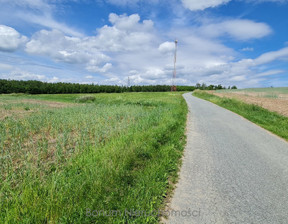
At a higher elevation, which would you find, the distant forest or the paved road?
the distant forest

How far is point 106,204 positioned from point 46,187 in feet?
4.14

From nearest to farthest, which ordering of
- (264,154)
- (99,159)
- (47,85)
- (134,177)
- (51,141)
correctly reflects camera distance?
(134,177) → (99,159) → (264,154) → (51,141) → (47,85)

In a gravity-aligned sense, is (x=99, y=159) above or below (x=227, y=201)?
above

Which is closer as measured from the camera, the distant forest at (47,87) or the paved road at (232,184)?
the paved road at (232,184)

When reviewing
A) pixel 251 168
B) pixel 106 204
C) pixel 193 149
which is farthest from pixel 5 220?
pixel 251 168

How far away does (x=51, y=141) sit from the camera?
563cm

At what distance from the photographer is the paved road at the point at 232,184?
8.04 feet

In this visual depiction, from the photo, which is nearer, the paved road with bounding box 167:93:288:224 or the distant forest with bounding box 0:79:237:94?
the paved road with bounding box 167:93:288:224

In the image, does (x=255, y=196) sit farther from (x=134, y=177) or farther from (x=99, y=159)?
(x=99, y=159)

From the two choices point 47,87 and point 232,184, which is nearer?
point 232,184

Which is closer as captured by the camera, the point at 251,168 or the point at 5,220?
the point at 5,220

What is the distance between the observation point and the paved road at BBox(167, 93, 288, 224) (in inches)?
96.5

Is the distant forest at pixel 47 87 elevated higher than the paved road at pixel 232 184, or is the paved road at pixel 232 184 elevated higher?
the distant forest at pixel 47 87

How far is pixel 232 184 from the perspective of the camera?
3.26m
